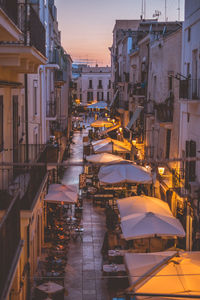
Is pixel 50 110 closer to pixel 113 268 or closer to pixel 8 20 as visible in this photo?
pixel 113 268

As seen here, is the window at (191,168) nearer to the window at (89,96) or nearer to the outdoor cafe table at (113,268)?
the outdoor cafe table at (113,268)

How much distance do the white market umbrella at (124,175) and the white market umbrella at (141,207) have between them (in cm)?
337

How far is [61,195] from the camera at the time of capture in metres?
17.8

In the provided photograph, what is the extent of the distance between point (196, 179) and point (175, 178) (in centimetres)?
163

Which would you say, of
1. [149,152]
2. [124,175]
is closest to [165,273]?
[124,175]

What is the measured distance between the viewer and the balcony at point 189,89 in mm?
13969

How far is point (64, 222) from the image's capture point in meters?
19.1

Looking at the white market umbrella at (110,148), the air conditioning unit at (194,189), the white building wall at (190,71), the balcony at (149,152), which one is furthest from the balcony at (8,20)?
the white market umbrella at (110,148)

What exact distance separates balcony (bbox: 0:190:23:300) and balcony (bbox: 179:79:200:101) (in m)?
8.36

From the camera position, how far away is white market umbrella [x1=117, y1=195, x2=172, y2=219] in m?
14.3

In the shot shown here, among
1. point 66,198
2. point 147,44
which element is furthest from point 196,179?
point 147,44

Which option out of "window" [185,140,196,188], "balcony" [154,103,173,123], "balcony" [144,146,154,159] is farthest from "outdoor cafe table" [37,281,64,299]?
"balcony" [144,146,154,159]

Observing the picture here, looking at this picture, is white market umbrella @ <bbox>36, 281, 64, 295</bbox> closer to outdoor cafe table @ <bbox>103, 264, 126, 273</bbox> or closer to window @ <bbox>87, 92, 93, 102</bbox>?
outdoor cafe table @ <bbox>103, 264, 126, 273</bbox>

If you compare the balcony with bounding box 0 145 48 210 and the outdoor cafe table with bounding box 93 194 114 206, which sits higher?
the balcony with bounding box 0 145 48 210
